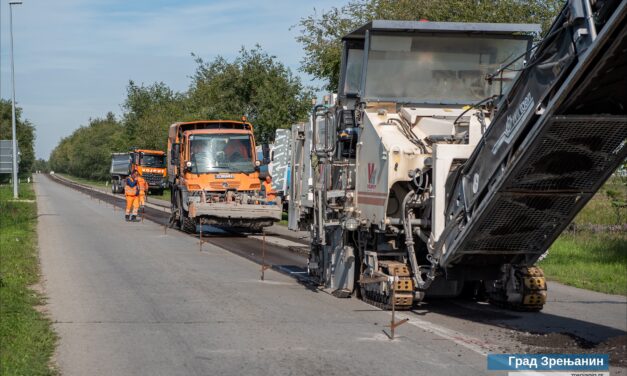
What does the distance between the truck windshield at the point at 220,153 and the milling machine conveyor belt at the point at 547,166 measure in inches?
645

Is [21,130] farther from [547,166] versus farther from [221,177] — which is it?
[547,166]

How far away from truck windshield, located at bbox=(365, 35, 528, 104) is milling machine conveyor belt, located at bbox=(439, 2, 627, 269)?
2.34 metres

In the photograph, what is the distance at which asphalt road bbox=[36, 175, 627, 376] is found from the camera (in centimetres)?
810

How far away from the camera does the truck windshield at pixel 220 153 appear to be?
2609 centimetres

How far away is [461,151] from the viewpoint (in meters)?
9.88

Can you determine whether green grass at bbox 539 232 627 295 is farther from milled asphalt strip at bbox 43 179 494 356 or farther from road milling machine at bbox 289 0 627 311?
milled asphalt strip at bbox 43 179 494 356

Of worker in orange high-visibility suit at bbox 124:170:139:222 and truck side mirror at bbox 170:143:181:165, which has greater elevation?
truck side mirror at bbox 170:143:181:165

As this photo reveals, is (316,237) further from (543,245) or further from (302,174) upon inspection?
(543,245)

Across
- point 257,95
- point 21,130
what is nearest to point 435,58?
point 257,95

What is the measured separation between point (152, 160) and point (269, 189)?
35.0m

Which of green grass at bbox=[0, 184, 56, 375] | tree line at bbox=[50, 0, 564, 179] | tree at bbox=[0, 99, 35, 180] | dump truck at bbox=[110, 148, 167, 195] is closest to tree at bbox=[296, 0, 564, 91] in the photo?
tree line at bbox=[50, 0, 564, 179]

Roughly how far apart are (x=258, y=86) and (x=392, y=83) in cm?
3077

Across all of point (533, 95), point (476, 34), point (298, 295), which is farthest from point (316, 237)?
point (533, 95)

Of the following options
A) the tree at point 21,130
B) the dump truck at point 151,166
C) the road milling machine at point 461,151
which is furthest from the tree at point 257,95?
the tree at point 21,130
